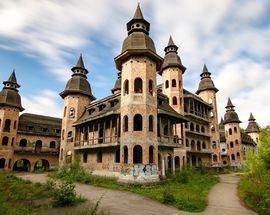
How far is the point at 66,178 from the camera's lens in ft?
42.2

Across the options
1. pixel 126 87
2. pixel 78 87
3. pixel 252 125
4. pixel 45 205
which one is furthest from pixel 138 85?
pixel 252 125

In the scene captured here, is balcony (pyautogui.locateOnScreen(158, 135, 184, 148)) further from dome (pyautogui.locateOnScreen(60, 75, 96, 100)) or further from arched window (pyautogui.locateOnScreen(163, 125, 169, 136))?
dome (pyautogui.locateOnScreen(60, 75, 96, 100))

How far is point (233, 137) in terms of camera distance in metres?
51.9

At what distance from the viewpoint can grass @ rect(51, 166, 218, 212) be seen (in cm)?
1270

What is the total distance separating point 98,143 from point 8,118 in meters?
20.3

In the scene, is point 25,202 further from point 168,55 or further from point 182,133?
point 168,55

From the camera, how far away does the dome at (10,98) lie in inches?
1422

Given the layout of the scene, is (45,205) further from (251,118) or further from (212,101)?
(251,118)

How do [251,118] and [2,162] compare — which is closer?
[2,162]

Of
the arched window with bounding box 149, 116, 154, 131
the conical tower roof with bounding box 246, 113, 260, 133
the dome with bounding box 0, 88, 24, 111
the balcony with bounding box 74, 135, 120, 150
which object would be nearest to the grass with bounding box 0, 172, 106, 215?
the balcony with bounding box 74, 135, 120, 150

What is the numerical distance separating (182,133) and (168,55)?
13.3 meters

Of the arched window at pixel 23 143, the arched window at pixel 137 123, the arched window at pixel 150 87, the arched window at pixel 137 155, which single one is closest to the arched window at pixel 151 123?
the arched window at pixel 137 123

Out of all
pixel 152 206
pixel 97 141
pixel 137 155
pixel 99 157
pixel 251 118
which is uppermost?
pixel 251 118

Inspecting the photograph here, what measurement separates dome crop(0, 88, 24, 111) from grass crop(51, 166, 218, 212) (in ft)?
73.3
